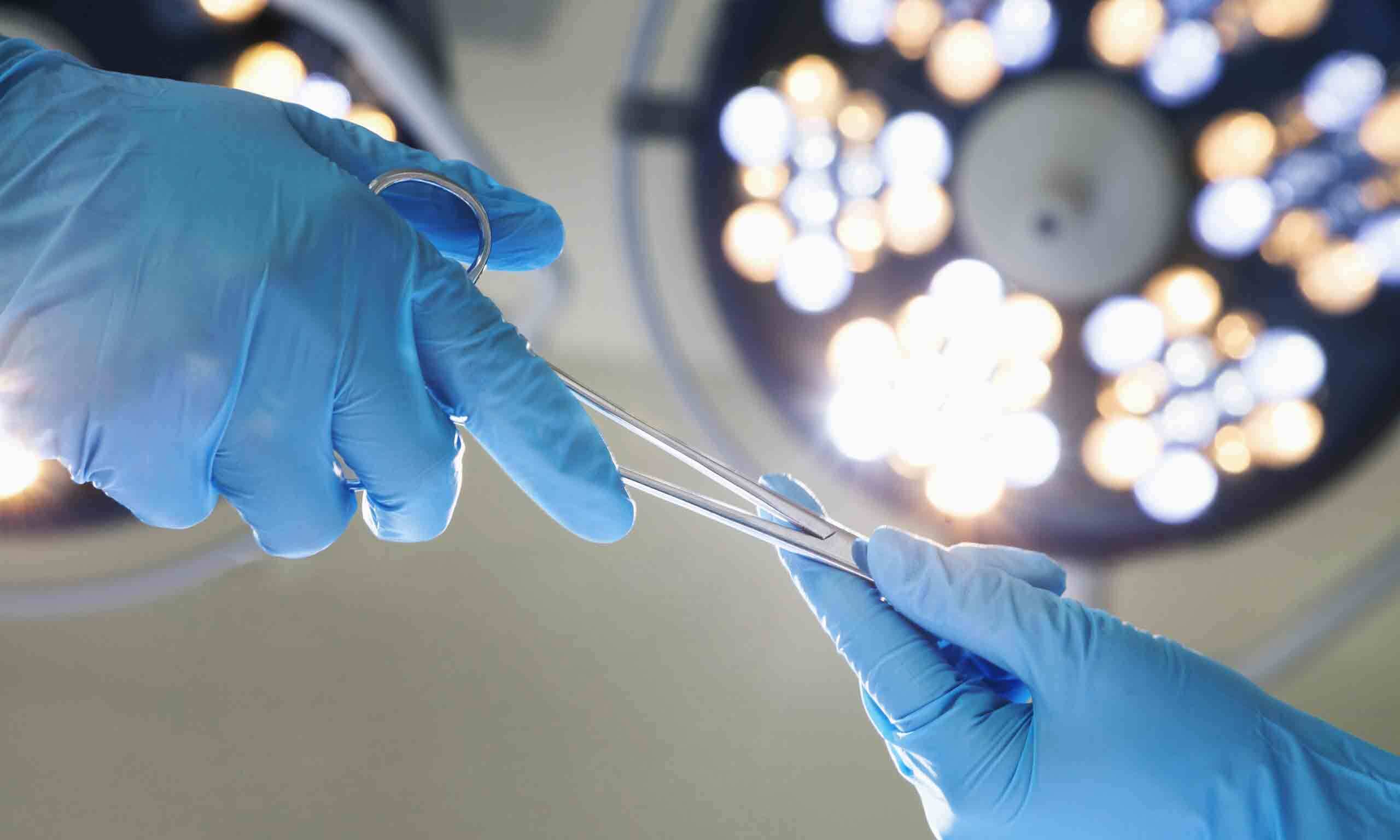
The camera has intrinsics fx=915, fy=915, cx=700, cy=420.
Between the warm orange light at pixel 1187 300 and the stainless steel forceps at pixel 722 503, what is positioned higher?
the warm orange light at pixel 1187 300

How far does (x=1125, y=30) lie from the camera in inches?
49.7

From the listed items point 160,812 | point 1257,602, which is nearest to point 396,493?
point 160,812

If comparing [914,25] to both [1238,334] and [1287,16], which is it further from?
[1238,334]

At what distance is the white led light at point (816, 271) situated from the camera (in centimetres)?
132

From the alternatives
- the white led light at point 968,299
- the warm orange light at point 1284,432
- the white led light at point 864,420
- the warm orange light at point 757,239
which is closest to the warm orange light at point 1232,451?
the warm orange light at point 1284,432

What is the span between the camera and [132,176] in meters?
0.69

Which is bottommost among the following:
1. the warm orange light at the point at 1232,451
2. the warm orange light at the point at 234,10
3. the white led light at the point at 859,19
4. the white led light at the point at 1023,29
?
the warm orange light at the point at 234,10

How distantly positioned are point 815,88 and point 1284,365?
77cm

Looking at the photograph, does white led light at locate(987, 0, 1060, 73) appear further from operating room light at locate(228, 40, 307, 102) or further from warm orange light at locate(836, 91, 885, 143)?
operating room light at locate(228, 40, 307, 102)

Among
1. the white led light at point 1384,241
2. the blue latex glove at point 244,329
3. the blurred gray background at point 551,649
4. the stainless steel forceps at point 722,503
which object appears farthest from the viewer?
the white led light at point 1384,241

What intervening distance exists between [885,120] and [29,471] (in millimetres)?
1332

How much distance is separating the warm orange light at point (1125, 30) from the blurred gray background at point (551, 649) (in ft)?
1.82

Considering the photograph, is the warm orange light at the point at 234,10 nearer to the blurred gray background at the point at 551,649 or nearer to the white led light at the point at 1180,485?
the blurred gray background at the point at 551,649

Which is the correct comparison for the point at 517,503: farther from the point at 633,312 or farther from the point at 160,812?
the point at 160,812
